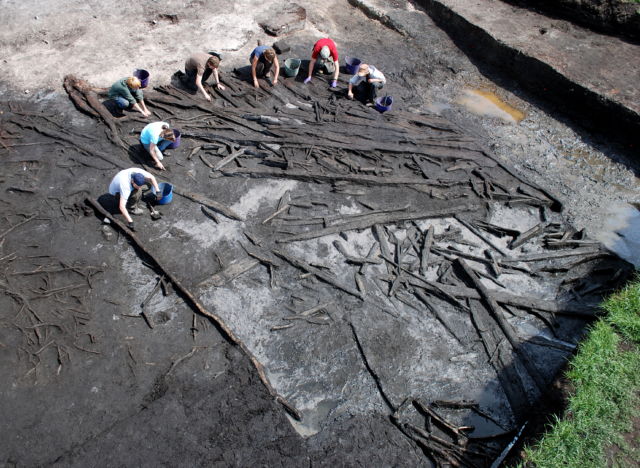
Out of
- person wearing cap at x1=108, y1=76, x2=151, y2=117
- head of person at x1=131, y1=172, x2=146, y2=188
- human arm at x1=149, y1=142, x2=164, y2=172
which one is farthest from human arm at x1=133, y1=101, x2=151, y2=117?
head of person at x1=131, y1=172, x2=146, y2=188

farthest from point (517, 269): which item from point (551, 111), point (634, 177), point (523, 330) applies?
point (551, 111)

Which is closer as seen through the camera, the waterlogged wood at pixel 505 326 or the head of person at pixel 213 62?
the waterlogged wood at pixel 505 326

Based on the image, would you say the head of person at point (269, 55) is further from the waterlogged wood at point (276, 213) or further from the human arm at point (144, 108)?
the waterlogged wood at point (276, 213)

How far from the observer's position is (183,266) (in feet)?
26.2

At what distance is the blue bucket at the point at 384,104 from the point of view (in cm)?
1128

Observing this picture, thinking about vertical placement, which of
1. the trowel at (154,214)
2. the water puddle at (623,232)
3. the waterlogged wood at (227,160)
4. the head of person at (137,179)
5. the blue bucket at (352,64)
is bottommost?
the trowel at (154,214)

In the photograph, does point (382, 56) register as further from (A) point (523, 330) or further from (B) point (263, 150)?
(A) point (523, 330)

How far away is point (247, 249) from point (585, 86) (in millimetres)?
9528

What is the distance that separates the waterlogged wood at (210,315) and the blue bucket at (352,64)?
305 inches

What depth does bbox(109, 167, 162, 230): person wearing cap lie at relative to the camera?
816cm

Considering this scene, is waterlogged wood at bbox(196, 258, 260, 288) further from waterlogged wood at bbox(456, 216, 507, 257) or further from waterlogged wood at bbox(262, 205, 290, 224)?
waterlogged wood at bbox(456, 216, 507, 257)

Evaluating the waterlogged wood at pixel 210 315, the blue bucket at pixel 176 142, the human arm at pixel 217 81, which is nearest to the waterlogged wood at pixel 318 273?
the waterlogged wood at pixel 210 315

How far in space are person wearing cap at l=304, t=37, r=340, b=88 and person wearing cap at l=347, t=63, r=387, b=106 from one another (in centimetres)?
67

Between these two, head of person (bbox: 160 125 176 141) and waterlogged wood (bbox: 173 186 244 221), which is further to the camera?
head of person (bbox: 160 125 176 141)
